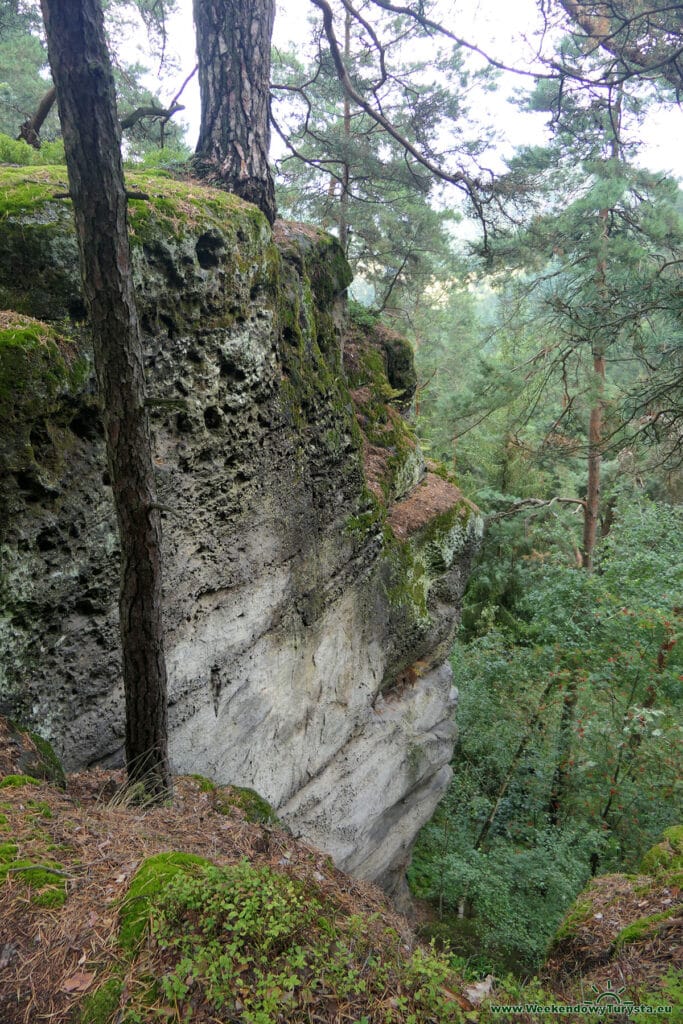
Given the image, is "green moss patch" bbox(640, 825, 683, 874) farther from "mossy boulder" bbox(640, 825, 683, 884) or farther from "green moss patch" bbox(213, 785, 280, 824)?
"green moss patch" bbox(213, 785, 280, 824)

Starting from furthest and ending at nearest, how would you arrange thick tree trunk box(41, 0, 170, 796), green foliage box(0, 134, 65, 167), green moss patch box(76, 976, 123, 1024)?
green foliage box(0, 134, 65, 167), thick tree trunk box(41, 0, 170, 796), green moss patch box(76, 976, 123, 1024)

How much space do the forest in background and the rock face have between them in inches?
77.5

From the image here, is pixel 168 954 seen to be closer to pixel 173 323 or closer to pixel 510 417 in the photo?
pixel 173 323

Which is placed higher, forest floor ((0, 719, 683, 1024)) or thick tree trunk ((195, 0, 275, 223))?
thick tree trunk ((195, 0, 275, 223))

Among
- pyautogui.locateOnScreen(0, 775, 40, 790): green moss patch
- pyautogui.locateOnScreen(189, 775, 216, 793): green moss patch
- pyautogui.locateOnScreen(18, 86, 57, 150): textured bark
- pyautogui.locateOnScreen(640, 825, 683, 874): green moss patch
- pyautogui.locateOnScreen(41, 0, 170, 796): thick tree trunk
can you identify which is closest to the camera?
pyautogui.locateOnScreen(41, 0, 170, 796): thick tree trunk

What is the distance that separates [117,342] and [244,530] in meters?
2.45

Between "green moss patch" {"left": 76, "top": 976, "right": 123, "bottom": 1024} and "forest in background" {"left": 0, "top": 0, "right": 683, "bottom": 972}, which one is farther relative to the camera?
"forest in background" {"left": 0, "top": 0, "right": 683, "bottom": 972}

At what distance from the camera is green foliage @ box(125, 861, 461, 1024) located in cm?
212

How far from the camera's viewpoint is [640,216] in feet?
34.2

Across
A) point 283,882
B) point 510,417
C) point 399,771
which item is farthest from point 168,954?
point 510,417

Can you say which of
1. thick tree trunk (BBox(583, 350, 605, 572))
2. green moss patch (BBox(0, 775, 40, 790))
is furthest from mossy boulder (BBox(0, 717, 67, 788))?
thick tree trunk (BBox(583, 350, 605, 572))

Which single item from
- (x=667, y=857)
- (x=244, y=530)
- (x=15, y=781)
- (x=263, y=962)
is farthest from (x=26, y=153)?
(x=667, y=857)

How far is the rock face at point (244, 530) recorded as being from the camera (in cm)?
378

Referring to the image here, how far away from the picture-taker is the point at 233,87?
5418 mm
